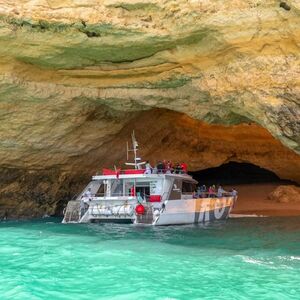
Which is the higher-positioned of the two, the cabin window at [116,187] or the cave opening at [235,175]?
the cave opening at [235,175]

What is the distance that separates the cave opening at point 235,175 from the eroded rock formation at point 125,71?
1261cm

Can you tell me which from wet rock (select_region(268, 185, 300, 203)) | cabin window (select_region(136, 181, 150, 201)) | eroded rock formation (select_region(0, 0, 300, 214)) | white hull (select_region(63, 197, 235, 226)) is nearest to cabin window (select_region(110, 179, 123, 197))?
cabin window (select_region(136, 181, 150, 201))

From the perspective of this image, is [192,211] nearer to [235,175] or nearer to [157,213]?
[157,213]

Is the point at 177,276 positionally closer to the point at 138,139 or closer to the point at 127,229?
the point at 127,229

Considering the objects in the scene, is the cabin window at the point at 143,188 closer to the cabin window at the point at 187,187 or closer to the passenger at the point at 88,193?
the cabin window at the point at 187,187

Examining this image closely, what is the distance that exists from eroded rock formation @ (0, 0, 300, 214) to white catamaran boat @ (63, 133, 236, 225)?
200 centimetres

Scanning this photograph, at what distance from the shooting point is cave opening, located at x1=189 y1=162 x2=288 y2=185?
3172cm

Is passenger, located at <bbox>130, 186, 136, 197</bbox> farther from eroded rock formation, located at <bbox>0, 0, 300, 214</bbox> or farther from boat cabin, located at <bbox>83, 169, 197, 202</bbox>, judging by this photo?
eroded rock formation, located at <bbox>0, 0, 300, 214</bbox>

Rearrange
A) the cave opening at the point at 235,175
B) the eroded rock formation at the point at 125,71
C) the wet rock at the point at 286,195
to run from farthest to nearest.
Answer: the cave opening at the point at 235,175 → the wet rock at the point at 286,195 → the eroded rock formation at the point at 125,71

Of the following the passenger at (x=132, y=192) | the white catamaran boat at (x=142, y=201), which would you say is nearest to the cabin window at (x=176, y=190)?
the white catamaran boat at (x=142, y=201)

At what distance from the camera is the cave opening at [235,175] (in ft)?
104

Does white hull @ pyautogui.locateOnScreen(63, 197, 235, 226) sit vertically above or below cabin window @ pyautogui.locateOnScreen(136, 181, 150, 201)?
below

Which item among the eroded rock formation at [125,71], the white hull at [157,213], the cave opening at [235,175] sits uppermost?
the eroded rock formation at [125,71]

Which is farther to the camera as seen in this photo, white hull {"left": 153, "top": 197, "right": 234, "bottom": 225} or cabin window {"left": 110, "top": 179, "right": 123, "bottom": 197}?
cabin window {"left": 110, "top": 179, "right": 123, "bottom": 197}
